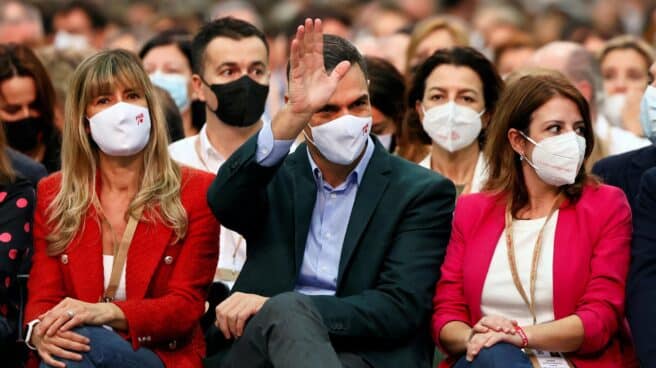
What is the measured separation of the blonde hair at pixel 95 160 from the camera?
672 cm

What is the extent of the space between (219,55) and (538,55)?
287 cm

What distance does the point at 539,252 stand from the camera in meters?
6.37

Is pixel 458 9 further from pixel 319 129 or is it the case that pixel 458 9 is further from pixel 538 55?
pixel 319 129

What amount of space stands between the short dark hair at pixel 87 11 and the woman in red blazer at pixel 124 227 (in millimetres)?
10106

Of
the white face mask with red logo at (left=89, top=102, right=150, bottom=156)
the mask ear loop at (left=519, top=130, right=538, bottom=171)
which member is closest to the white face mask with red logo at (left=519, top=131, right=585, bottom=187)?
the mask ear loop at (left=519, top=130, right=538, bottom=171)

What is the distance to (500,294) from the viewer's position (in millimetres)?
6375

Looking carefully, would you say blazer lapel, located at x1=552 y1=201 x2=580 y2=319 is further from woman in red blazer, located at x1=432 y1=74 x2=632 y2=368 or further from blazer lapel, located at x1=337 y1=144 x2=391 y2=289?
blazer lapel, located at x1=337 y1=144 x2=391 y2=289

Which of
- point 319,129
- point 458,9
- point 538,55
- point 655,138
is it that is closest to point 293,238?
→ point 319,129

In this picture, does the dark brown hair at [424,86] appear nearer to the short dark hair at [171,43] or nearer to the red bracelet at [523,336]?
the red bracelet at [523,336]

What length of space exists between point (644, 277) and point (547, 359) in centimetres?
51

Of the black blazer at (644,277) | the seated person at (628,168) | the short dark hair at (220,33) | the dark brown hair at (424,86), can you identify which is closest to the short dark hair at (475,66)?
the dark brown hair at (424,86)

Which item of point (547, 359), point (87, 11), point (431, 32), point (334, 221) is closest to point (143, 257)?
point (334, 221)

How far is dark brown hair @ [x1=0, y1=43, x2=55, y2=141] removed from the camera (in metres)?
8.55

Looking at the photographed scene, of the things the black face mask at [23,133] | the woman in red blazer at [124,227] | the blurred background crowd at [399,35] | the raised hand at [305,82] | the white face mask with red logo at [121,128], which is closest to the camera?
the raised hand at [305,82]
